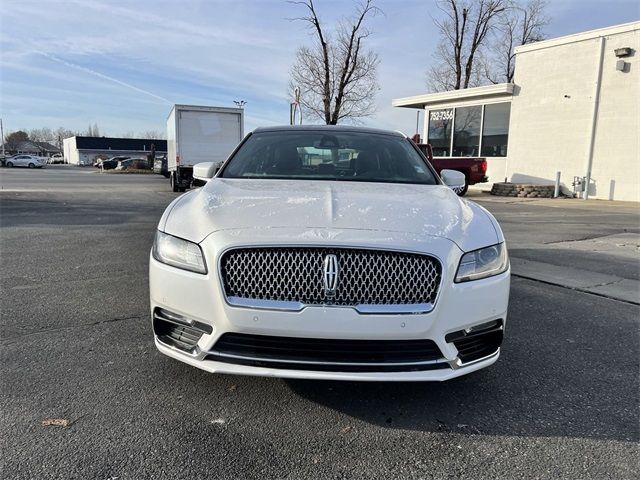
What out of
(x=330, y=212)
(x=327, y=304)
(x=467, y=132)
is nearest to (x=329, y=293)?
(x=327, y=304)

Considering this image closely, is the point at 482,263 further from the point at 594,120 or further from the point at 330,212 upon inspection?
the point at 594,120

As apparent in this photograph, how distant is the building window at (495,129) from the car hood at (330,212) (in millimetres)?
20570

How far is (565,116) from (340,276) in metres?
20.2

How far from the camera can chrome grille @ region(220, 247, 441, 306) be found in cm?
237

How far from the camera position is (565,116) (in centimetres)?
1928

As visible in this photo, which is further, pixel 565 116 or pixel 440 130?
pixel 440 130

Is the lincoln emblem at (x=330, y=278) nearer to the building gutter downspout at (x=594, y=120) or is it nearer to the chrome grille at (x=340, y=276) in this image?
the chrome grille at (x=340, y=276)

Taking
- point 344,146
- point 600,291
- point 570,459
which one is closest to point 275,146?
point 344,146

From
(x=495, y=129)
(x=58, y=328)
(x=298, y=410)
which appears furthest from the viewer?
(x=495, y=129)

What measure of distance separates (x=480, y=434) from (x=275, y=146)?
9.16 ft

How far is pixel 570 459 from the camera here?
227 cm

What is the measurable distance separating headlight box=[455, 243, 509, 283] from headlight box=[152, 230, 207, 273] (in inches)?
52.4

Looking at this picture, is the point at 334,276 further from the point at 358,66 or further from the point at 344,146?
the point at 358,66

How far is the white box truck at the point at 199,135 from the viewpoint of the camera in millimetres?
19422
